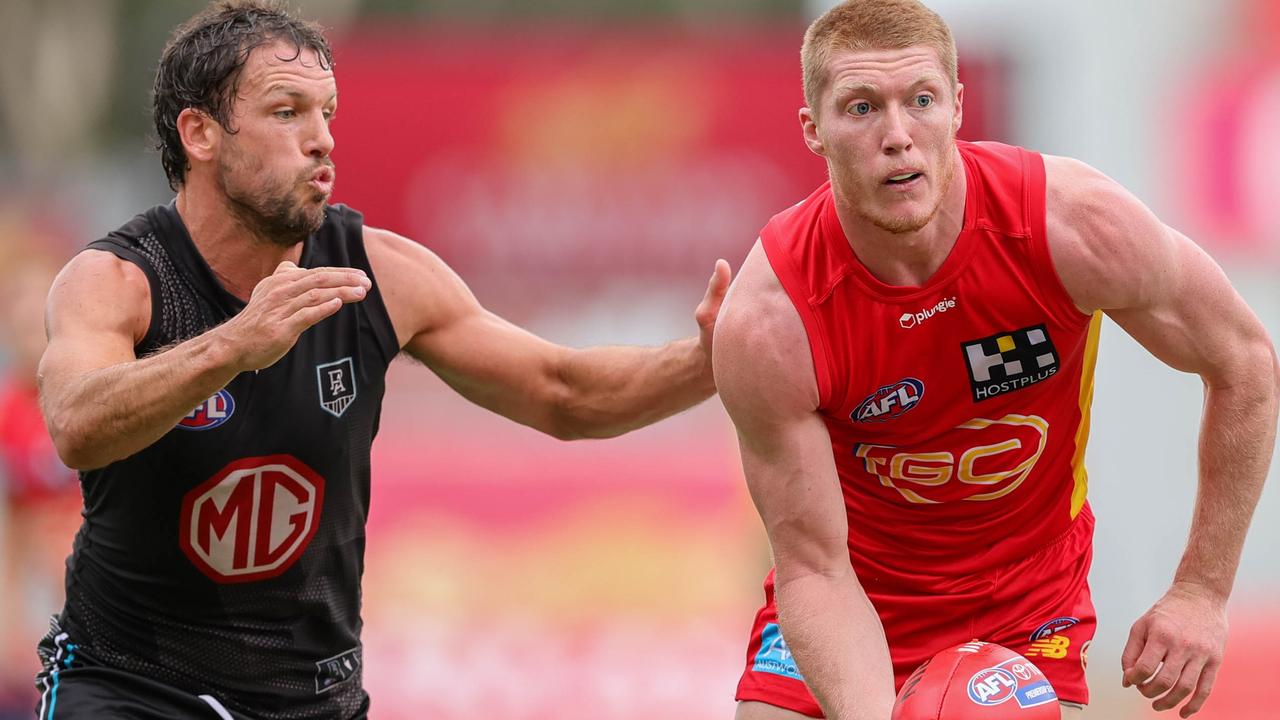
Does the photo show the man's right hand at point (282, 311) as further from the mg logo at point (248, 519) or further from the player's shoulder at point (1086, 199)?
the player's shoulder at point (1086, 199)

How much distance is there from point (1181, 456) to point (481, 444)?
5.52 metres

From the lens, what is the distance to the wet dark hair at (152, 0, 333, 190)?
5562 millimetres

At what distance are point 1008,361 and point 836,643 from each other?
918 mm

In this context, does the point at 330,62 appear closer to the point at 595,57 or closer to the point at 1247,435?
the point at 1247,435

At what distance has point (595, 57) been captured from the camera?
15266 millimetres

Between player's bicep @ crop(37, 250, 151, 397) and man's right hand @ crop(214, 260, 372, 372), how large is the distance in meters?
0.51

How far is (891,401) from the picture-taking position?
5051 millimetres

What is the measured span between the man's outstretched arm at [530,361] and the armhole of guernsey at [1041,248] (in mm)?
1092

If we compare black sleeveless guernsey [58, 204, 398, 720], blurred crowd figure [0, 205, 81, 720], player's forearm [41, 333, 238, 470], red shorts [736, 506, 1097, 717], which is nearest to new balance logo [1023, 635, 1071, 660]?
red shorts [736, 506, 1097, 717]

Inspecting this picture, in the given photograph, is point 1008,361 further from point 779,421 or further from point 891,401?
point 779,421

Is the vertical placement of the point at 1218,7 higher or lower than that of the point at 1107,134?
higher

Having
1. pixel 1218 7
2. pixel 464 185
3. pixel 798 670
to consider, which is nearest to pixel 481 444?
pixel 464 185

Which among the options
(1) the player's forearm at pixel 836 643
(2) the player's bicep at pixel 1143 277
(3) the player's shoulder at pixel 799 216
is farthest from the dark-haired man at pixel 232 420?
(2) the player's bicep at pixel 1143 277

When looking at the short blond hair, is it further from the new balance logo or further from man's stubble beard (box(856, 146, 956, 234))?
the new balance logo
